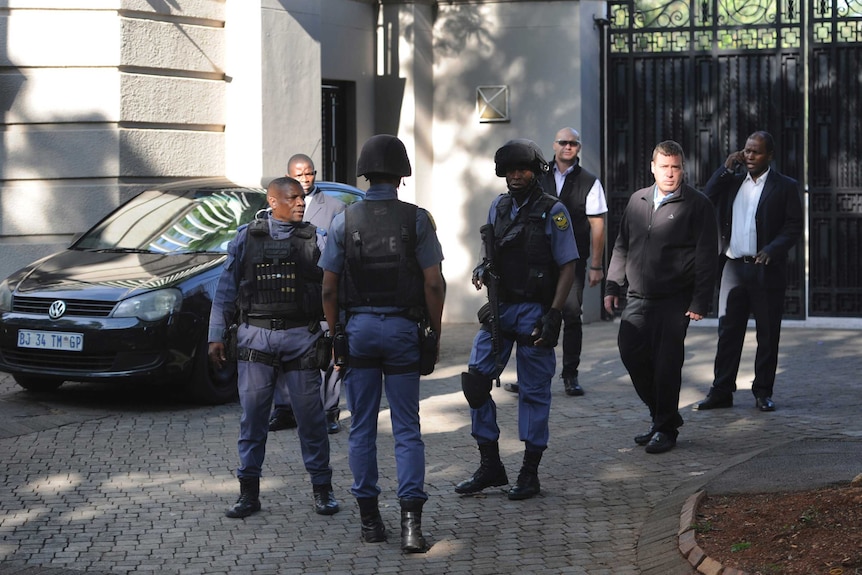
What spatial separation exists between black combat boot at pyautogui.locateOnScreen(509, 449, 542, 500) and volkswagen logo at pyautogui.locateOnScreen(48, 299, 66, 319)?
12.8 ft

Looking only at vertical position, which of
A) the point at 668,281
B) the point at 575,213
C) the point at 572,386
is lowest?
the point at 572,386

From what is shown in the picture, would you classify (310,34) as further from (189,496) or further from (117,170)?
(189,496)

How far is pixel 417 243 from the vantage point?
631 centimetres

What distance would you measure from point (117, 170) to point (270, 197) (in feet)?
19.8

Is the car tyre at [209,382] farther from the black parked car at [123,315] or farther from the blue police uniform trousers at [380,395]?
the blue police uniform trousers at [380,395]

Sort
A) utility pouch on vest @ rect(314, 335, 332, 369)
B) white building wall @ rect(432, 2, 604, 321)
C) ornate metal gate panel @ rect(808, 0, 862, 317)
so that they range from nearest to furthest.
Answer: utility pouch on vest @ rect(314, 335, 332, 369), ornate metal gate panel @ rect(808, 0, 862, 317), white building wall @ rect(432, 2, 604, 321)

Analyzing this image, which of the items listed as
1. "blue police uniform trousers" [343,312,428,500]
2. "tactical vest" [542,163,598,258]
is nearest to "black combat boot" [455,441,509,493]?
"blue police uniform trousers" [343,312,428,500]

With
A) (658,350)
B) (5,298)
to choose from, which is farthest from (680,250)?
(5,298)

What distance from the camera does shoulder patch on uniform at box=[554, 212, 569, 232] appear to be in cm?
724

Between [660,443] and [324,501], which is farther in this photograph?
[660,443]

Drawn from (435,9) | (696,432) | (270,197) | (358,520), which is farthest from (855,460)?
(435,9)

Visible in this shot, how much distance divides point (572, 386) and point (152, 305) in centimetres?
327

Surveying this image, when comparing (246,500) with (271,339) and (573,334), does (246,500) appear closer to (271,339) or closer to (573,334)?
(271,339)

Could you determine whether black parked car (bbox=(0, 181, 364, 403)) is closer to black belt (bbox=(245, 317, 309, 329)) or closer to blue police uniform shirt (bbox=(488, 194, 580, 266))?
black belt (bbox=(245, 317, 309, 329))
